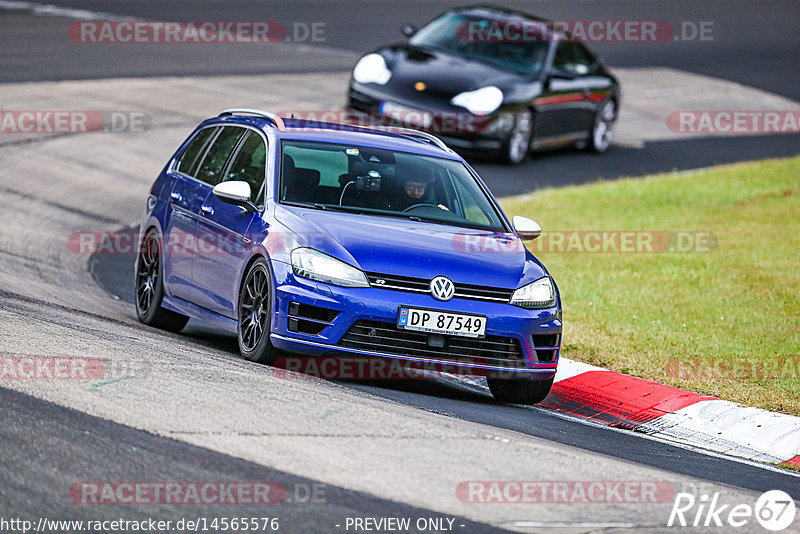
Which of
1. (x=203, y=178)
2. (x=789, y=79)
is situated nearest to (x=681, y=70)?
(x=789, y=79)

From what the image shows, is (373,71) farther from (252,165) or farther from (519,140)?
(252,165)

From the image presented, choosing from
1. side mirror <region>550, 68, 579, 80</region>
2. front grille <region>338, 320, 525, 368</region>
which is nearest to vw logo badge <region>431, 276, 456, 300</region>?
front grille <region>338, 320, 525, 368</region>

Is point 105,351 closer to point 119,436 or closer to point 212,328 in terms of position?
point 119,436

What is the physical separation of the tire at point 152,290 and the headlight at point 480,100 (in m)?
8.31

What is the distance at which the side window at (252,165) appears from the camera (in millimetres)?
9164

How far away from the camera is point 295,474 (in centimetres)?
583

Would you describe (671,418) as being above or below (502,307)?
below

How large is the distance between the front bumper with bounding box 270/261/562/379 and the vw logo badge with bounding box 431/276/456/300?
4 cm

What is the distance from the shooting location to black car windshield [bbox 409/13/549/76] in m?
19.5

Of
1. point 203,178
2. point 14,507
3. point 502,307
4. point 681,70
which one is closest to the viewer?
point 14,507

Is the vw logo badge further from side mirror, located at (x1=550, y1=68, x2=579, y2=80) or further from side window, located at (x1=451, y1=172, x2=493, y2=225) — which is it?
side mirror, located at (x1=550, y1=68, x2=579, y2=80)

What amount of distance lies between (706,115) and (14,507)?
23033 millimetres

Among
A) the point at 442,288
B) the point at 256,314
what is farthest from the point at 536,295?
the point at 256,314

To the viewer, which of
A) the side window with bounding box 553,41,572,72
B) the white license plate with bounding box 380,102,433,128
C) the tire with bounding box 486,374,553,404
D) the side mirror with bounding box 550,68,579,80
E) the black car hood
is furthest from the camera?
the side window with bounding box 553,41,572,72
